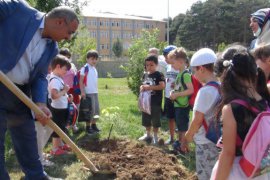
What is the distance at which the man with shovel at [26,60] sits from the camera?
130 inches

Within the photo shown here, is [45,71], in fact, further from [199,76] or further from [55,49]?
[199,76]

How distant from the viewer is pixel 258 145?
2168 millimetres

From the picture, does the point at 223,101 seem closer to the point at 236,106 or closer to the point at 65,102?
the point at 236,106

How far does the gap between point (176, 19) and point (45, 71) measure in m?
65.5

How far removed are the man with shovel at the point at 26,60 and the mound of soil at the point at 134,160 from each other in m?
1.17

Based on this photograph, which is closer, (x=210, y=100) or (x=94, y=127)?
(x=210, y=100)

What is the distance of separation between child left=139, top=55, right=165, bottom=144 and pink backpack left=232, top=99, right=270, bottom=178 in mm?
4001

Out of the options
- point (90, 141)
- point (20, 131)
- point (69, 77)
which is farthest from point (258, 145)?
point (69, 77)

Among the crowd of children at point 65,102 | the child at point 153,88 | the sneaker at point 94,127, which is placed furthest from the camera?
the sneaker at point 94,127

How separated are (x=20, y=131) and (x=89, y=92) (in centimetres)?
368

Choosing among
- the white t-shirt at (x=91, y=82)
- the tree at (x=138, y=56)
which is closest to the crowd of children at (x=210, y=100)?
the white t-shirt at (x=91, y=82)

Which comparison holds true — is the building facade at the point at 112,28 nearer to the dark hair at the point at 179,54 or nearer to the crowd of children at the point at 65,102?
the crowd of children at the point at 65,102

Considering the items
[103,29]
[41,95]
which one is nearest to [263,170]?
[41,95]

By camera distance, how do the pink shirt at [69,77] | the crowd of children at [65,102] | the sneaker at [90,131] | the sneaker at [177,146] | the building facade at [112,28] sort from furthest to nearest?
the building facade at [112,28] < the sneaker at [90,131] < the pink shirt at [69,77] < the sneaker at [177,146] < the crowd of children at [65,102]
